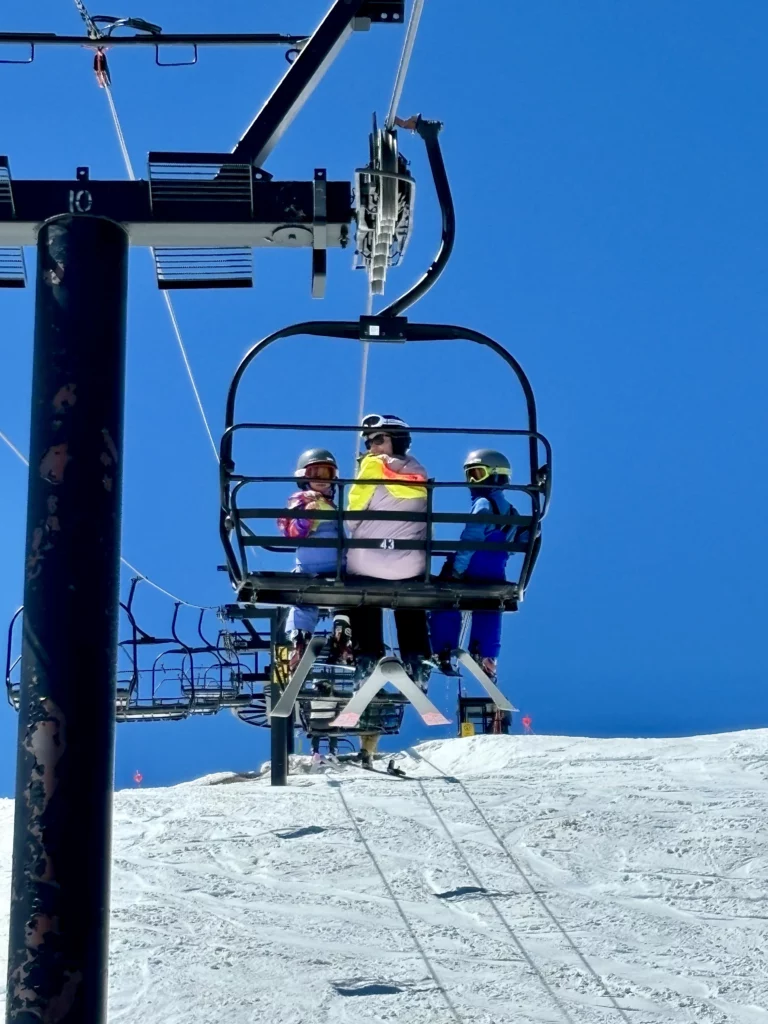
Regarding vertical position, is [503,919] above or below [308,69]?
below

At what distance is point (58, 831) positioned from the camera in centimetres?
312

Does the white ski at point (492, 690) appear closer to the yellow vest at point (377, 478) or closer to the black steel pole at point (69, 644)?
the yellow vest at point (377, 478)

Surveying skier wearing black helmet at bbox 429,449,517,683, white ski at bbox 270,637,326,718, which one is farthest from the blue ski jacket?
white ski at bbox 270,637,326,718

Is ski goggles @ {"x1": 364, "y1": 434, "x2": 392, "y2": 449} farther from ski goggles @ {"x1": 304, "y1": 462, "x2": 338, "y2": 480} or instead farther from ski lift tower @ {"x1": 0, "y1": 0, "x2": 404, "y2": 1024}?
ski lift tower @ {"x1": 0, "y1": 0, "x2": 404, "y2": 1024}

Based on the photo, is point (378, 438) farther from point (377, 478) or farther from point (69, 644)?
point (69, 644)

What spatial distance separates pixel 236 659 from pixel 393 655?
1090 centimetres

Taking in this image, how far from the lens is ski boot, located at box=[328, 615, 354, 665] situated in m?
6.65

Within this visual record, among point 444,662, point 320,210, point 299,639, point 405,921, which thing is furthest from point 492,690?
point 320,210

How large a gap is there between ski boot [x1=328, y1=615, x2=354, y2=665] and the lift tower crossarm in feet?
9.77

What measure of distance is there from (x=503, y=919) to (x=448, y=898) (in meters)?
0.43

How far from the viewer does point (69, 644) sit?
321 centimetres

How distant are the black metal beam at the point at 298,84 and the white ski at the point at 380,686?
8.93 ft

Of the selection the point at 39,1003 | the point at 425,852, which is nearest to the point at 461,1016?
the point at 425,852

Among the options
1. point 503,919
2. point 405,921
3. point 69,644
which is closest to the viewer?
point 69,644
